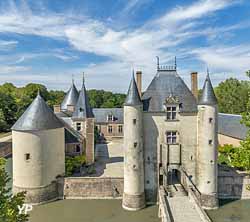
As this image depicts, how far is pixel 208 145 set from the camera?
19.7 metres

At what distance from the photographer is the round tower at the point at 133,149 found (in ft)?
63.9

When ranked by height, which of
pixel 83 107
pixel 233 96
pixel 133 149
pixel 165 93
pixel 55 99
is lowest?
pixel 133 149

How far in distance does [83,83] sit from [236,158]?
20450mm

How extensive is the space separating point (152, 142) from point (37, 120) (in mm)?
9188

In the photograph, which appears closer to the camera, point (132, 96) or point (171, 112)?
point (132, 96)

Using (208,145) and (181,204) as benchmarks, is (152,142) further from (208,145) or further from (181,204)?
(181,204)

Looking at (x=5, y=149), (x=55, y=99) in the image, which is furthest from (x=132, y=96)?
(x=55, y=99)

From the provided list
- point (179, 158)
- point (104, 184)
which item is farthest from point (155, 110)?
point (104, 184)

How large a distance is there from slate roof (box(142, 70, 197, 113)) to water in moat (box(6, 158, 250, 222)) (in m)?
7.61

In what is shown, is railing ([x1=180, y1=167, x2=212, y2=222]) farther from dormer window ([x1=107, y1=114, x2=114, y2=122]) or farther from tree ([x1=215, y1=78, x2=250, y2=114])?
tree ([x1=215, y1=78, x2=250, y2=114])

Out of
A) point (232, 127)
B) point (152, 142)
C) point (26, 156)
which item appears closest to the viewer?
point (26, 156)

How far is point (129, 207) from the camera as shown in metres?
19.2

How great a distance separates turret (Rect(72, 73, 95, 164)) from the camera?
1097 inches

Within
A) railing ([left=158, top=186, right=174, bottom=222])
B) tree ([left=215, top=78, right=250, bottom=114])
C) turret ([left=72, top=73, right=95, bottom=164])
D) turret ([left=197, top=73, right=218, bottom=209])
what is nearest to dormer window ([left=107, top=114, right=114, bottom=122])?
turret ([left=72, top=73, right=95, bottom=164])
